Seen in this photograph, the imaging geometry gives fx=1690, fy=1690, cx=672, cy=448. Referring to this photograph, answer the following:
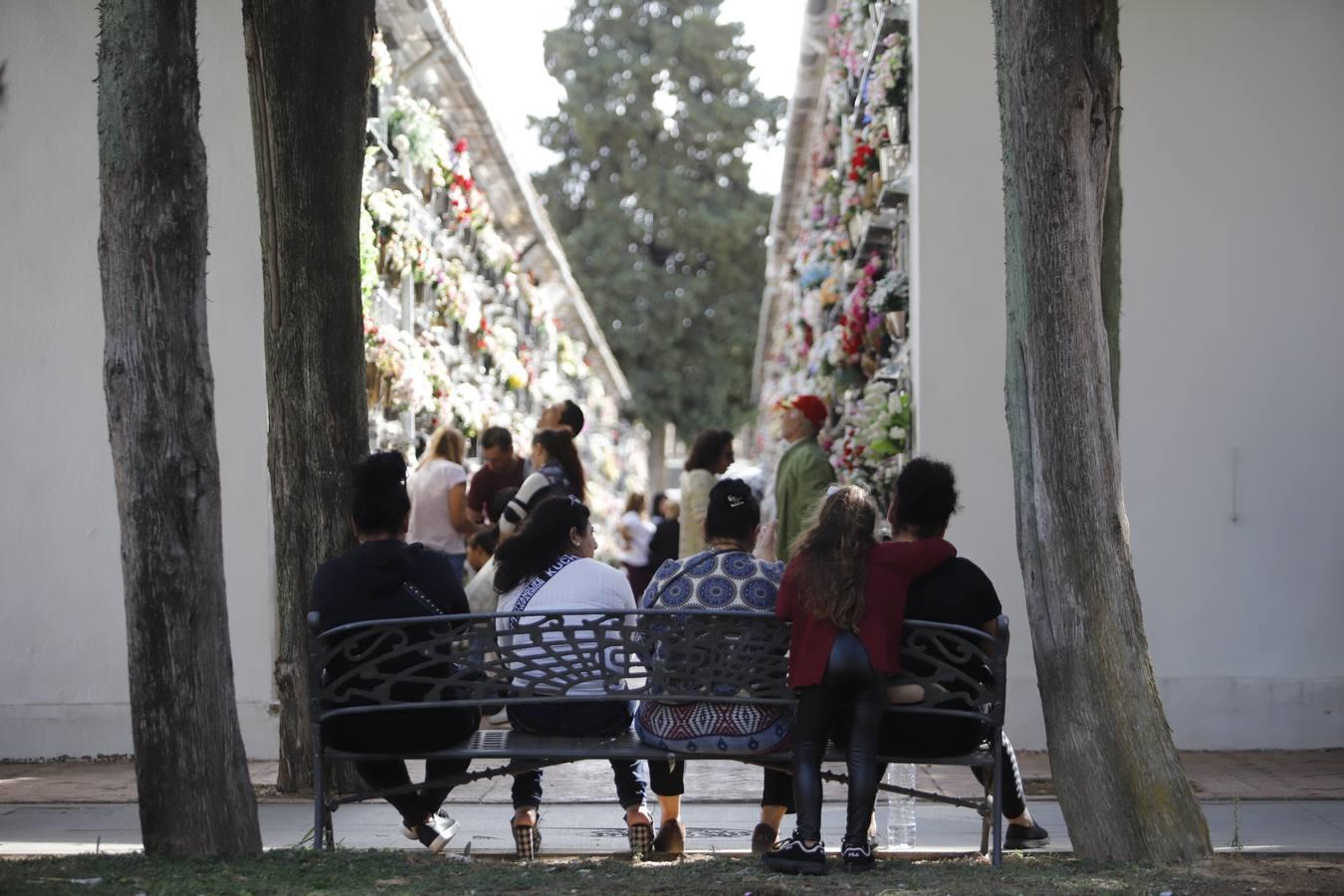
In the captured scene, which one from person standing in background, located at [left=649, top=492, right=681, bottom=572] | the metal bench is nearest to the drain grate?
the metal bench

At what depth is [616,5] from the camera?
160ft

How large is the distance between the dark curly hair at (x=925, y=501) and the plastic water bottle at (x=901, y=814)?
1.08 m

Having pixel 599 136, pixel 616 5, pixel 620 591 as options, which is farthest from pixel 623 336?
pixel 620 591

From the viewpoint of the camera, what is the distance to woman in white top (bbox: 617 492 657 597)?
62.3 ft

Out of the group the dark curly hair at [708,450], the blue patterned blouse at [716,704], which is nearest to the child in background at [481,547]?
the dark curly hair at [708,450]

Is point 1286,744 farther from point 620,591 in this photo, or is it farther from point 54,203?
point 54,203

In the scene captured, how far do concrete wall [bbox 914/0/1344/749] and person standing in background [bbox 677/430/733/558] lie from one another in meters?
1.96

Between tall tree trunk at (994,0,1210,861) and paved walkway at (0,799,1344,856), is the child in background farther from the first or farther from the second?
tall tree trunk at (994,0,1210,861)

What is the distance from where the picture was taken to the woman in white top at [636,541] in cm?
1898

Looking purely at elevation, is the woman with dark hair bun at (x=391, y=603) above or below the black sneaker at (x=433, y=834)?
above

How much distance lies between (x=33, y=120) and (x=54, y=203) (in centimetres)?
57

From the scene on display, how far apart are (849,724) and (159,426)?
263cm

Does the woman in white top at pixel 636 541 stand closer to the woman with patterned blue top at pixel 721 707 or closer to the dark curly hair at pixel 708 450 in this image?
the dark curly hair at pixel 708 450

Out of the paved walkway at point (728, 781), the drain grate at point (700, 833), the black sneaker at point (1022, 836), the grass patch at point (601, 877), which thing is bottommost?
the paved walkway at point (728, 781)
